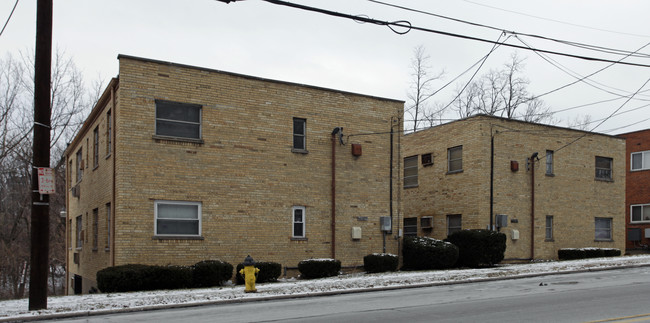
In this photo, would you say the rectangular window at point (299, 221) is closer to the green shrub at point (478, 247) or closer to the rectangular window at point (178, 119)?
the rectangular window at point (178, 119)

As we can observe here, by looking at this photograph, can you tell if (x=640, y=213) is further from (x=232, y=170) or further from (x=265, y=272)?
(x=232, y=170)

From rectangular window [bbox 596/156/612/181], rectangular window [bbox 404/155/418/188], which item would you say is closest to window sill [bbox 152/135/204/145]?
rectangular window [bbox 404/155/418/188]

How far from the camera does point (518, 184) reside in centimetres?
2650

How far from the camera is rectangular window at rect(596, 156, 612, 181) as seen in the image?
96.4ft

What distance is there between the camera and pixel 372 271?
70.9 ft

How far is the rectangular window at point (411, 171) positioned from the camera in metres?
29.4

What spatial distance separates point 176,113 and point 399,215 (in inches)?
361

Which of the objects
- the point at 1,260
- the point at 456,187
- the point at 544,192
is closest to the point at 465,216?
the point at 456,187

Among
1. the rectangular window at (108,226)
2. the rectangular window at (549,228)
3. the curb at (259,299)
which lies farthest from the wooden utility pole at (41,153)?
the rectangular window at (549,228)

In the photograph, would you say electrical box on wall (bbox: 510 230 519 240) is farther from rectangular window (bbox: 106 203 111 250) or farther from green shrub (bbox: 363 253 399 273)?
rectangular window (bbox: 106 203 111 250)

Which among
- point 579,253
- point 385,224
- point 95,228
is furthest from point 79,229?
point 579,253

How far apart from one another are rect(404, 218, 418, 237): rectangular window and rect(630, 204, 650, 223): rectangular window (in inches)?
601

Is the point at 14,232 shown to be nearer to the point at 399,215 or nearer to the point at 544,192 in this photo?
the point at 399,215

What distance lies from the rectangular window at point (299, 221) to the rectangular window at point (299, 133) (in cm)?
212
